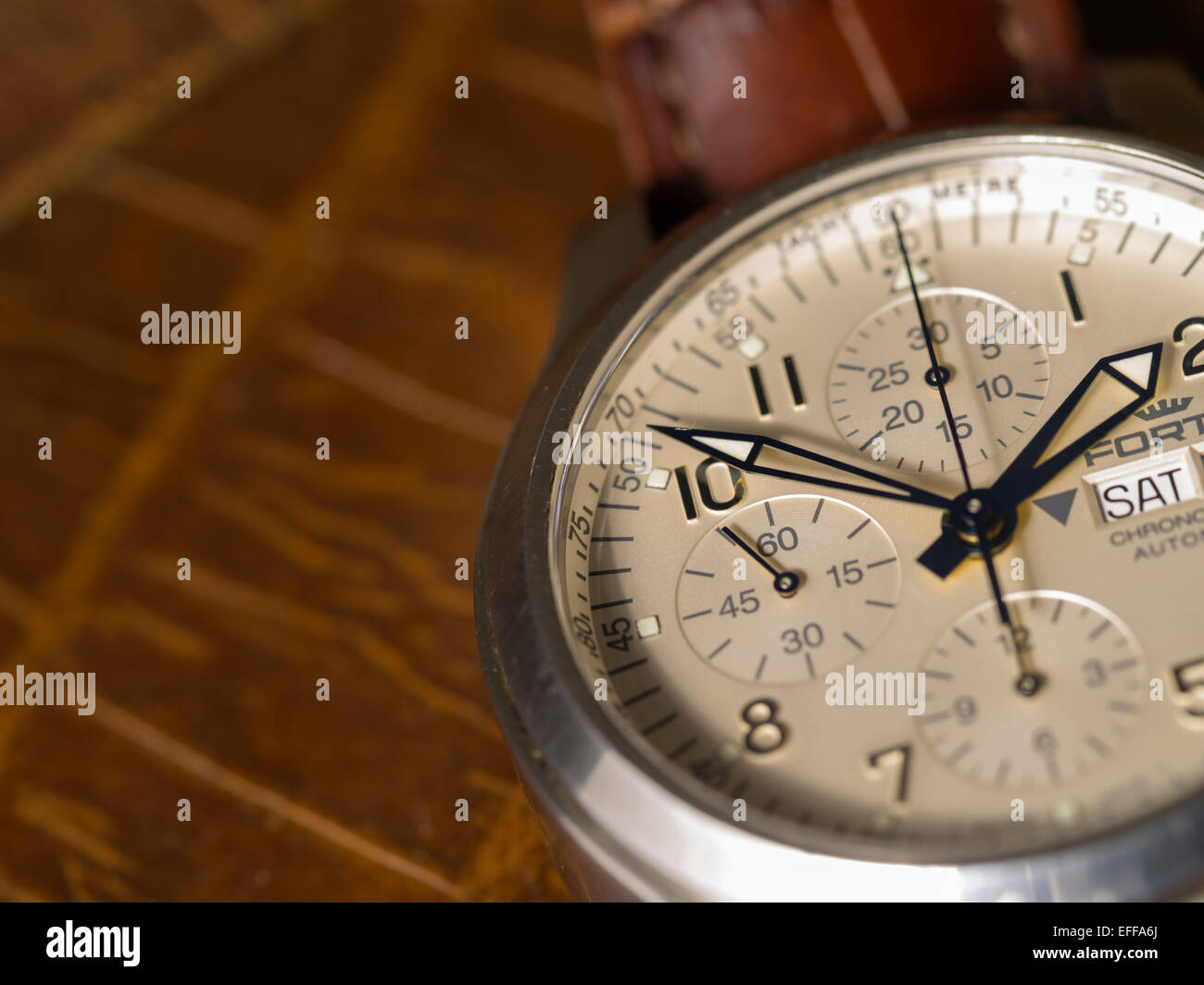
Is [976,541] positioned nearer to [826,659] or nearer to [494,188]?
[826,659]

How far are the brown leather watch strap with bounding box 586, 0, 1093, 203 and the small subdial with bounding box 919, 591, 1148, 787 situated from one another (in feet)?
1.44

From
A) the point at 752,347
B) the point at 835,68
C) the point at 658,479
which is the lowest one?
the point at 658,479

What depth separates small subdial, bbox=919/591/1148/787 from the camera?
2.38 ft

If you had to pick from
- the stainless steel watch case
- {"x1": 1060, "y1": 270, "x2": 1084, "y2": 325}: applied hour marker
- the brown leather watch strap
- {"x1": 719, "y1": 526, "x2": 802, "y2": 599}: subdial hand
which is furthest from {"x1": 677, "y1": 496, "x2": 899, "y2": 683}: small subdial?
the brown leather watch strap

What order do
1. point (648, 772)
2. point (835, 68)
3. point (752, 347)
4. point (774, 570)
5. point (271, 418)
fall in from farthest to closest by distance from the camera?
point (271, 418) → point (835, 68) → point (752, 347) → point (774, 570) → point (648, 772)

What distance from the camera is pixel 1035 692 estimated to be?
0.75 metres

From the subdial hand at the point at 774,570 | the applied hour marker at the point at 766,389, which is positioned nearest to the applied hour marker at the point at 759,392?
the applied hour marker at the point at 766,389

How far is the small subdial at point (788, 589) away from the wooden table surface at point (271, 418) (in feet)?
0.82

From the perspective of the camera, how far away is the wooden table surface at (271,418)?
39.3 inches

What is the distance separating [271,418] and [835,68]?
624 millimetres

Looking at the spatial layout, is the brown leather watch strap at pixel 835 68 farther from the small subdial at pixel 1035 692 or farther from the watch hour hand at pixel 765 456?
the small subdial at pixel 1035 692

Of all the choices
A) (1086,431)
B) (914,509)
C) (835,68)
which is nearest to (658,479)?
(914,509)

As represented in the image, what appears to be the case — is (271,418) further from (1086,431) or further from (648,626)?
(1086,431)
